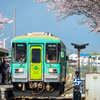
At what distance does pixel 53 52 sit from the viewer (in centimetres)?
1451

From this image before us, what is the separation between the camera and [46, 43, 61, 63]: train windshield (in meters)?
14.5

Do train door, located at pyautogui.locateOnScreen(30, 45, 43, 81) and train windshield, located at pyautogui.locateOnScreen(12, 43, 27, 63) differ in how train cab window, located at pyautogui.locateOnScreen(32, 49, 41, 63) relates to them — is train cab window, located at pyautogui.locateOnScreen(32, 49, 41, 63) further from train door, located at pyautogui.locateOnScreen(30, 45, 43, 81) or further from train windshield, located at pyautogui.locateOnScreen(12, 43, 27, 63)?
train windshield, located at pyautogui.locateOnScreen(12, 43, 27, 63)

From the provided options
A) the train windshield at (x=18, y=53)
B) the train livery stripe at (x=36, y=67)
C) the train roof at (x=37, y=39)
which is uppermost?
the train roof at (x=37, y=39)

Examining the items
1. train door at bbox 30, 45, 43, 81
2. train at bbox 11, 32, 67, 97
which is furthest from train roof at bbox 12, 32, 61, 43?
train door at bbox 30, 45, 43, 81

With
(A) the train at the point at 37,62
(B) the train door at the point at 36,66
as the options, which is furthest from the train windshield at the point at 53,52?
(B) the train door at the point at 36,66

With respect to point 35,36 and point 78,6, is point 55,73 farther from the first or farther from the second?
point 78,6

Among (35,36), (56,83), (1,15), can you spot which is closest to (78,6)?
(35,36)

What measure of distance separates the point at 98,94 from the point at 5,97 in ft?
15.9

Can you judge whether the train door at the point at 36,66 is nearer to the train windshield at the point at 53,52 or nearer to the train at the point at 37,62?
the train at the point at 37,62

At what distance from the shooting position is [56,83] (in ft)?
48.5

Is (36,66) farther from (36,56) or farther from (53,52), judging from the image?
(53,52)

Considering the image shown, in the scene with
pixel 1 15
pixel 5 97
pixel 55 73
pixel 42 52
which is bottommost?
pixel 5 97

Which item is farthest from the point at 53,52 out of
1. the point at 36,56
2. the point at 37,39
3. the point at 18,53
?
the point at 18,53

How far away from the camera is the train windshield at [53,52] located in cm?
1448
